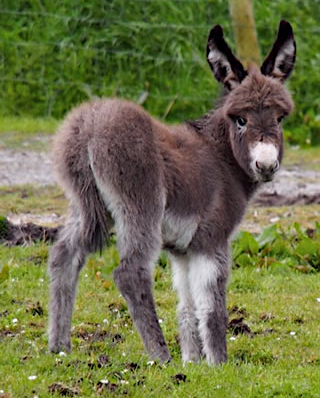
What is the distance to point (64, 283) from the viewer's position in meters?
6.73

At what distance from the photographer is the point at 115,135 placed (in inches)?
255

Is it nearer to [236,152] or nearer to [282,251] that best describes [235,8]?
[282,251]

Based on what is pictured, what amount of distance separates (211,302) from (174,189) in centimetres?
75

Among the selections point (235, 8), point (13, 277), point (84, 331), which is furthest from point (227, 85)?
point (235, 8)

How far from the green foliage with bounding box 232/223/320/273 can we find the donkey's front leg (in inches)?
99.2

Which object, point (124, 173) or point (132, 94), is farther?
point (132, 94)

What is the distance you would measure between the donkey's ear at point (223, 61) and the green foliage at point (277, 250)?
2.48 metres

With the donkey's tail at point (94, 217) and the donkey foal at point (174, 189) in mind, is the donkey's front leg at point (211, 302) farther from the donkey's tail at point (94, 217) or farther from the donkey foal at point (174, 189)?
the donkey's tail at point (94, 217)

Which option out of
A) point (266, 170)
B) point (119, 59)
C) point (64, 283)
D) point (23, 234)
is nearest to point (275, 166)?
point (266, 170)

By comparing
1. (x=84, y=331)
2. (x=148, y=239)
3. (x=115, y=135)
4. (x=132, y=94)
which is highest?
(x=115, y=135)

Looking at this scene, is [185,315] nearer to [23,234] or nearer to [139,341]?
[139,341]

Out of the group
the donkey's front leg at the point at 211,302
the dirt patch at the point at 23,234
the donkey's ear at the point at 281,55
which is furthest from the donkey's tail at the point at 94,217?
the dirt patch at the point at 23,234

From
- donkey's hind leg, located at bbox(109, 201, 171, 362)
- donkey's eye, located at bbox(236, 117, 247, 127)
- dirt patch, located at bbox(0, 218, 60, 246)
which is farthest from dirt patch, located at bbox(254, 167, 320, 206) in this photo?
donkey's hind leg, located at bbox(109, 201, 171, 362)

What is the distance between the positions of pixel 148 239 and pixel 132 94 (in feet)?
29.8
